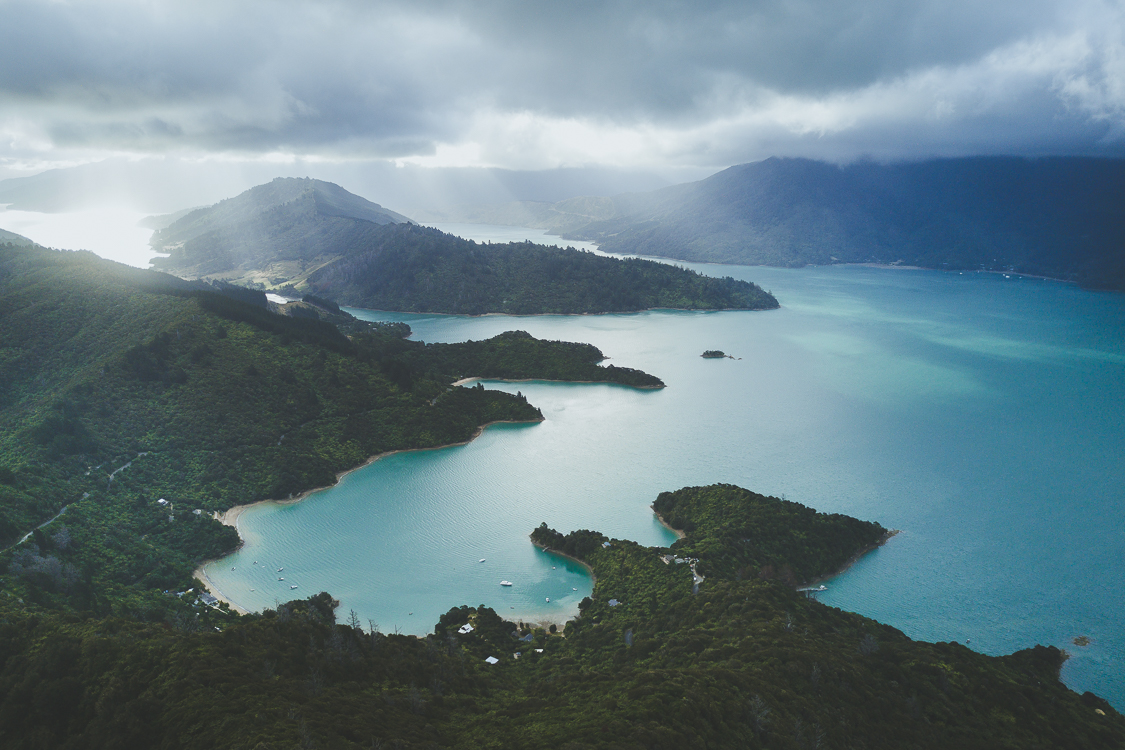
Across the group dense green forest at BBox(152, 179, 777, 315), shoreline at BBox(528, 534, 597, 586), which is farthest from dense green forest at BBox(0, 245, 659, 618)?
dense green forest at BBox(152, 179, 777, 315)

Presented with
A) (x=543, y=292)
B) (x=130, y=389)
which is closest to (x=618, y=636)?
(x=130, y=389)

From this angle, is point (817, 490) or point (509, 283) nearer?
point (817, 490)

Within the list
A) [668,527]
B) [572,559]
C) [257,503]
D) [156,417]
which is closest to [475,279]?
[156,417]

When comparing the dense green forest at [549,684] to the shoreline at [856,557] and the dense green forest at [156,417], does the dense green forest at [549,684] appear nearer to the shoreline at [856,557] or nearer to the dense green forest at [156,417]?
the shoreline at [856,557]

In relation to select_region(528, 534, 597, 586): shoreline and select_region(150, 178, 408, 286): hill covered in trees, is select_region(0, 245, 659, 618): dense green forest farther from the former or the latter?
select_region(150, 178, 408, 286): hill covered in trees

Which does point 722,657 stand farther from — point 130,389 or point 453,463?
point 130,389

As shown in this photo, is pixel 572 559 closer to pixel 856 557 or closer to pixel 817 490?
pixel 856 557

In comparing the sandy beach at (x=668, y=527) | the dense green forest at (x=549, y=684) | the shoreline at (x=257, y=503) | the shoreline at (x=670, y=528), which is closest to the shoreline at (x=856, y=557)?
the dense green forest at (x=549, y=684)

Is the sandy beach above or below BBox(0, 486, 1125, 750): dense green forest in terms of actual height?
below
